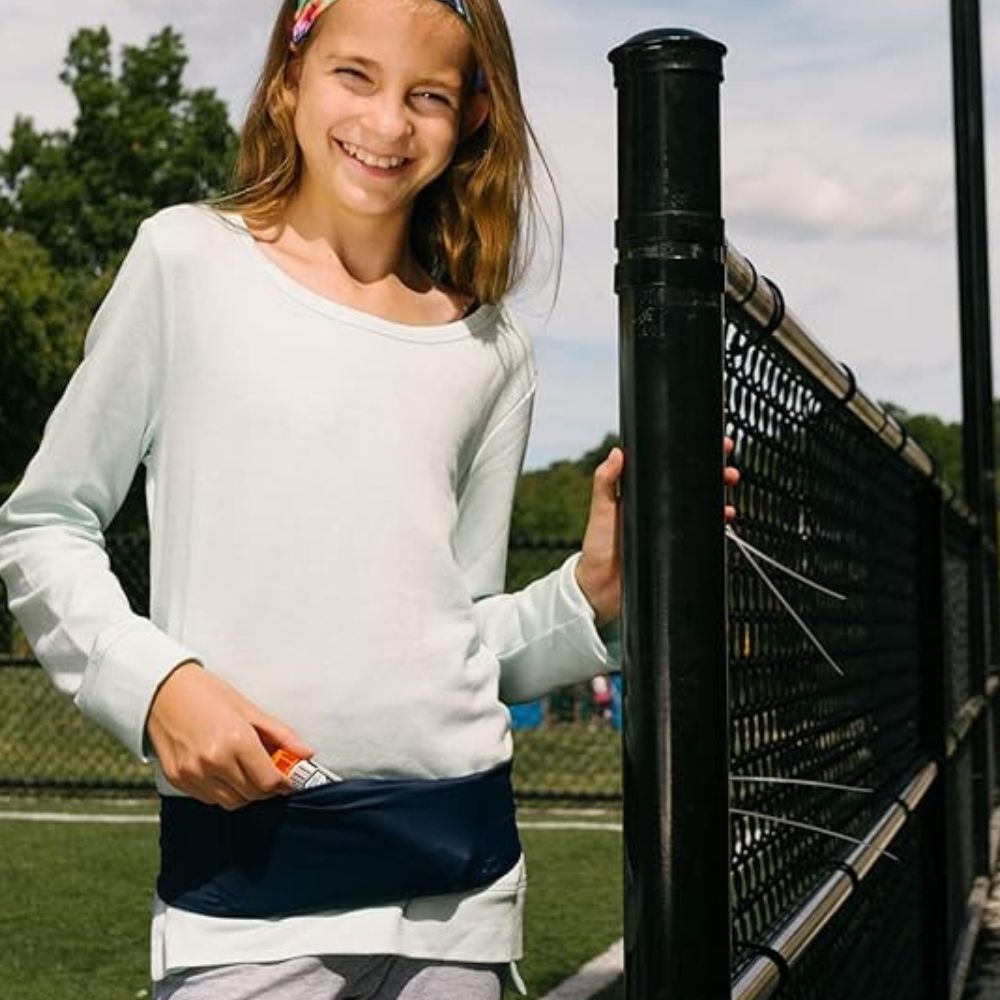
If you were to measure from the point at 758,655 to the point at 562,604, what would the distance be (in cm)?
76

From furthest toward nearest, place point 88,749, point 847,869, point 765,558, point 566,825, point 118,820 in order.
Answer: point 88,749, point 118,820, point 566,825, point 847,869, point 765,558

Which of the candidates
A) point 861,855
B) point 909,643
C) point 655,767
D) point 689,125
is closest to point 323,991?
point 655,767

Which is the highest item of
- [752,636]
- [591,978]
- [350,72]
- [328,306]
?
[350,72]

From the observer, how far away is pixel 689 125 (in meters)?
2.17

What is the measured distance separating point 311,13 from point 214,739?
0.80m

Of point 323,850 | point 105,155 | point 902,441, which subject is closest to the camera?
point 323,850

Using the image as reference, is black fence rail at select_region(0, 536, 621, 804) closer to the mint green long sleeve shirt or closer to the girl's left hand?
the girl's left hand

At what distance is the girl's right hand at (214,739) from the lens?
2043 mm

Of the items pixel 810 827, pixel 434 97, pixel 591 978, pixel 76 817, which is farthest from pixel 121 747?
pixel 434 97

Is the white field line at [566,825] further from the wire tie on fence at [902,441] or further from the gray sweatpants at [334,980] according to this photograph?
the gray sweatpants at [334,980]

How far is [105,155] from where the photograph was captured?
50719 millimetres

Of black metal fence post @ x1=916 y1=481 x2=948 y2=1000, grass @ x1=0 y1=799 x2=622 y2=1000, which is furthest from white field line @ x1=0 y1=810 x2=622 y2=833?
black metal fence post @ x1=916 y1=481 x2=948 y2=1000

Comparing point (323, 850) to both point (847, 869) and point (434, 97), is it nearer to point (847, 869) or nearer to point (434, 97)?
point (434, 97)

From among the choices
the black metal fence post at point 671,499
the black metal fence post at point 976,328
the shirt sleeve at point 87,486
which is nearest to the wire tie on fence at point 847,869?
the black metal fence post at point 671,499
